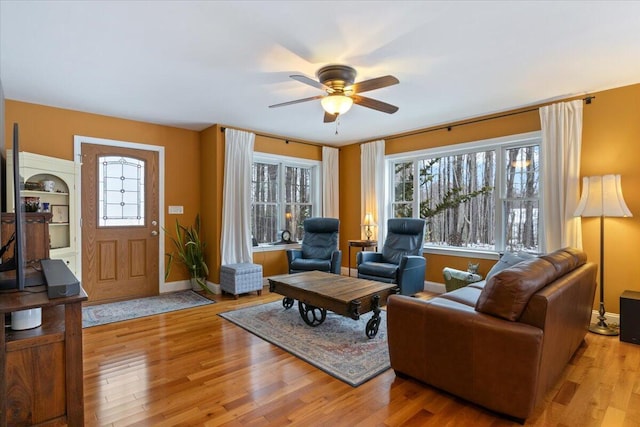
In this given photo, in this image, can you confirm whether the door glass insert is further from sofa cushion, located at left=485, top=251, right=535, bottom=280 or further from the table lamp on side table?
sofa cushion, located at left=485, top=251, right=535, bottom=280

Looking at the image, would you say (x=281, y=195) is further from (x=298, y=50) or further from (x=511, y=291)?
(x=511, y=291)

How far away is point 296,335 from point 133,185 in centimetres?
323

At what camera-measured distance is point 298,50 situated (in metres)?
2.63

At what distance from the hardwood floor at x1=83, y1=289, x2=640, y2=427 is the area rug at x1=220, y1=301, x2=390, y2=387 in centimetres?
11

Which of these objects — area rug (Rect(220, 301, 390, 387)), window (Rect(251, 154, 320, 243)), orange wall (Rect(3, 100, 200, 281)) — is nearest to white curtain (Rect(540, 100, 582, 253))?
area rug (Rect(220, 301, 390, 387))

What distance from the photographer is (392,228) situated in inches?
203

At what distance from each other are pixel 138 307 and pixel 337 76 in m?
3.61

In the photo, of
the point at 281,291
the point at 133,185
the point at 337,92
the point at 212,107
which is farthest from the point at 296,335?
the point at 133,185

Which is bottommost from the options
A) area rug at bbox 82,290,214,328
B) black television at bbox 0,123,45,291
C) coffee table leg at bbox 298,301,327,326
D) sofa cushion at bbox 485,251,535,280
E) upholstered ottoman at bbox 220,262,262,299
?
area rug at bbox 82,290,214,328

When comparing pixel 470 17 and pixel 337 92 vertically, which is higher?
pixel 470 17

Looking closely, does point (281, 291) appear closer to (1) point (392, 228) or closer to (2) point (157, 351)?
(2) point (157, 351)

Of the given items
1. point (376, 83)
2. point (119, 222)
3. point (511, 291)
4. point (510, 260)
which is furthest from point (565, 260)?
point (119, 222)

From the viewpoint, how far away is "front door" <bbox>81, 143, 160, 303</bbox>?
4.33 m

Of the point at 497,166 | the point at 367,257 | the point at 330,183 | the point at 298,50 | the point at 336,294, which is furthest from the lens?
the point at 330,183
